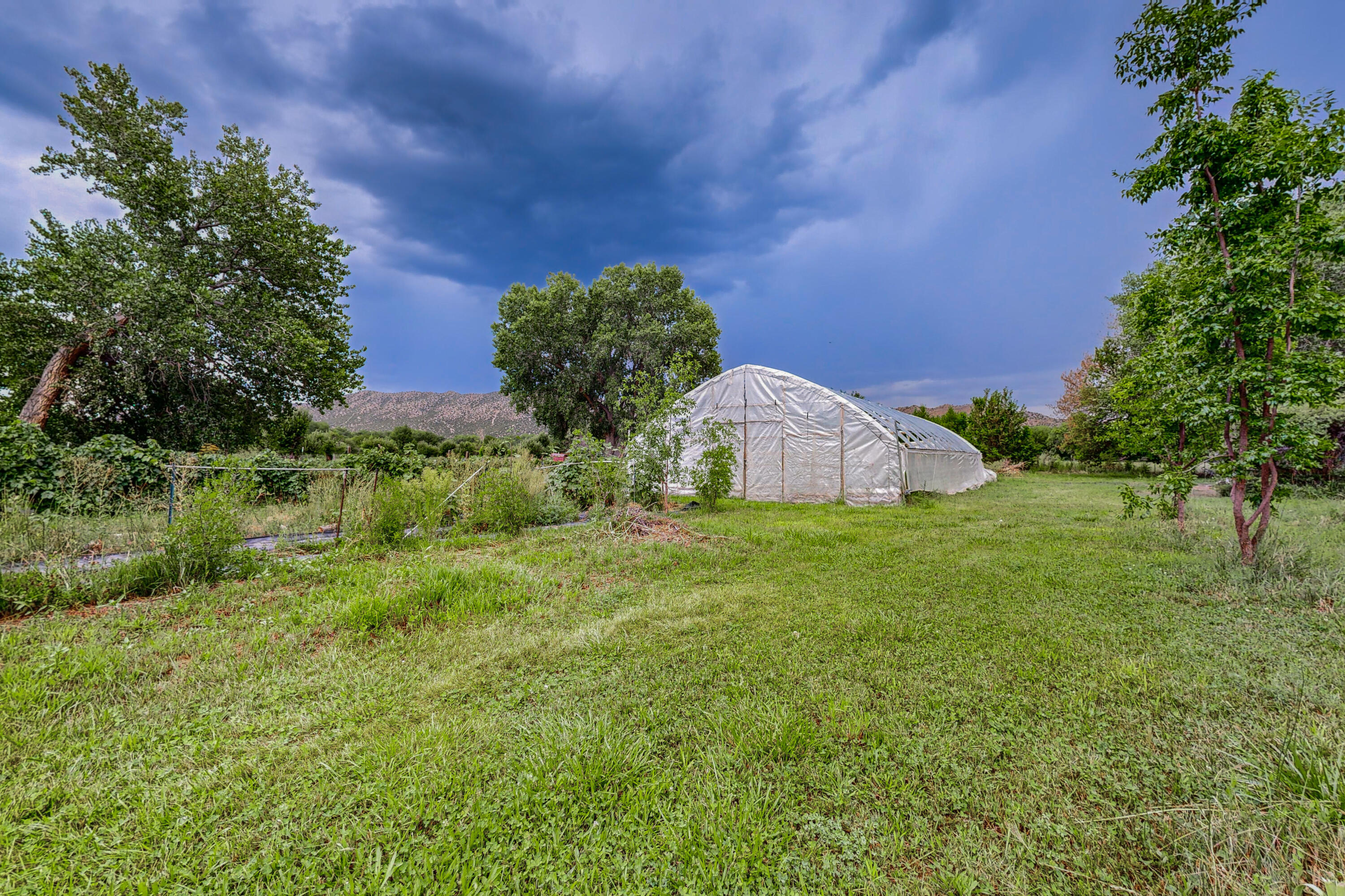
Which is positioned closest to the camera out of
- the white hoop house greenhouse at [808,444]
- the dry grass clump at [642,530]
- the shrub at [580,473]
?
the dry grass clump at [642,530]

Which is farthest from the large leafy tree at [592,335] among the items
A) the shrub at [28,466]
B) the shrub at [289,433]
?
the shrub at [28,466]

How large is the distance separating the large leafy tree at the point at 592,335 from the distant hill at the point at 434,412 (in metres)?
16.2

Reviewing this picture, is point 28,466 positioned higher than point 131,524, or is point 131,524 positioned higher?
point 28,466

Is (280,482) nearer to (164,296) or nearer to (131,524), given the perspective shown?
(131,524)

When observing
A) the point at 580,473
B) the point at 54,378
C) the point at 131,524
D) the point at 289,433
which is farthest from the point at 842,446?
the point at 54,378

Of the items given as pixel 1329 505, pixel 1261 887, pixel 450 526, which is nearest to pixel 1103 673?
pixel 1261 887

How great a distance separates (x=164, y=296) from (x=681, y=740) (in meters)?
18.9

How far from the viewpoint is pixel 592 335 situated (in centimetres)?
2816

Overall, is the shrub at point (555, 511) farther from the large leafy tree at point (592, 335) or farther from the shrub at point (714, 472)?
the large leafy tree at point (592, 335)

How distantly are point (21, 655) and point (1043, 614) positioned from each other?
771cm

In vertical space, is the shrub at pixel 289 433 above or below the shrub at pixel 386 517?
above

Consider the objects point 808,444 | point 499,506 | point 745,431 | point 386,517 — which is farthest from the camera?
point 745,431

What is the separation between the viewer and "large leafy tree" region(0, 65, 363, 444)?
13219 mm

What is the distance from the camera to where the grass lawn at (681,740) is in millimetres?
1618
